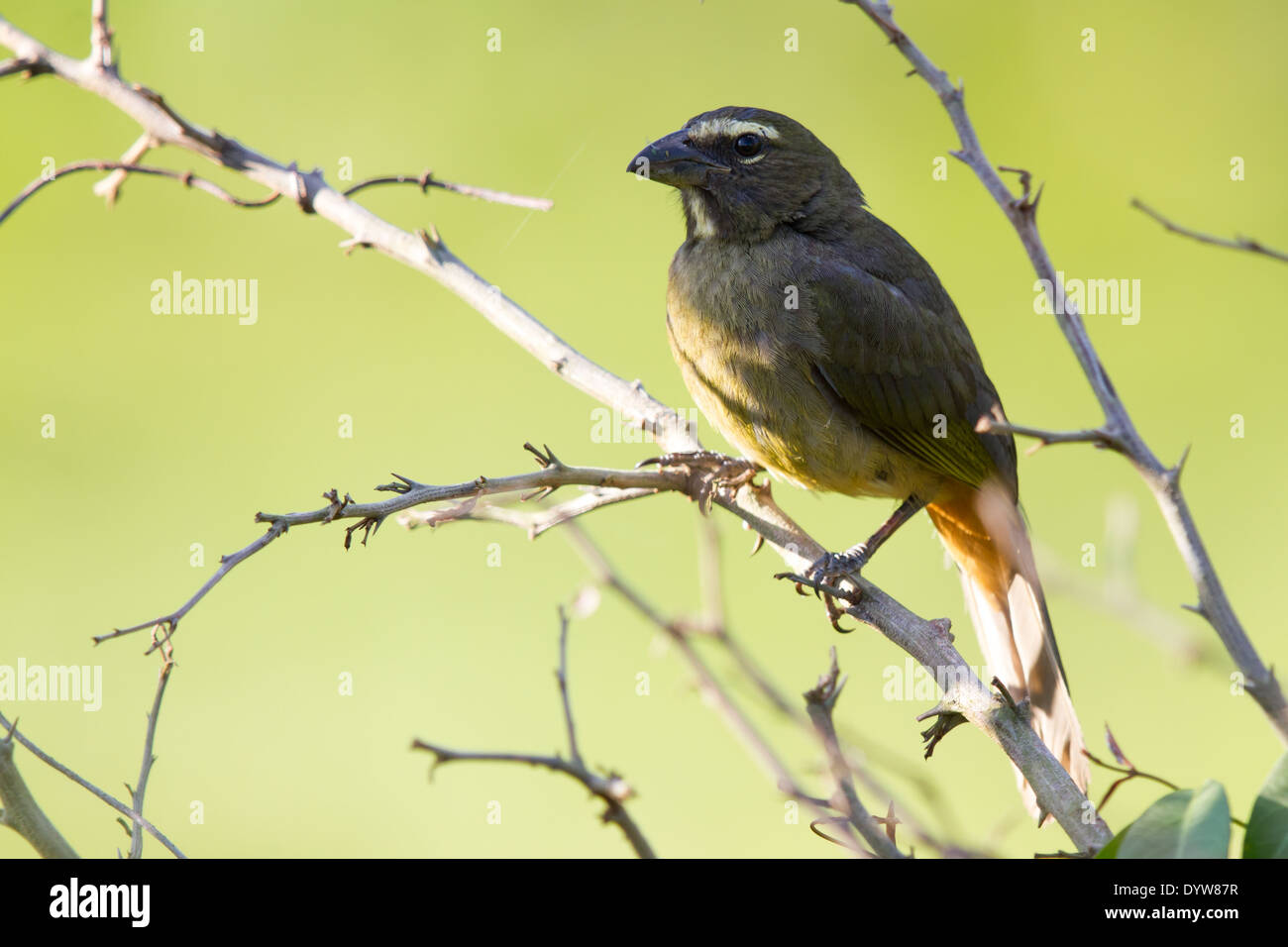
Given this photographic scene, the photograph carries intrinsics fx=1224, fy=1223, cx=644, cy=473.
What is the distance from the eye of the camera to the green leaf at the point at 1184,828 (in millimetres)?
1221

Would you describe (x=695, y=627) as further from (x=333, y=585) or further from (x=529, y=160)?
(x=529, y=160)

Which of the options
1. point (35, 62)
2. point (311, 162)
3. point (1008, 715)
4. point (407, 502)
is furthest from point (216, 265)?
point (1008, 715)

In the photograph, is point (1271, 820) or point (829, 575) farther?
point (829, 575)

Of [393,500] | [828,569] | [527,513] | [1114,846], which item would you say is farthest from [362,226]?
[1114,846]

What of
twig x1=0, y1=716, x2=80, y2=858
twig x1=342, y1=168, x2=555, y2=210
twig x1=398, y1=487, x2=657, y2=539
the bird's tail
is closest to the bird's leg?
the bird's tail

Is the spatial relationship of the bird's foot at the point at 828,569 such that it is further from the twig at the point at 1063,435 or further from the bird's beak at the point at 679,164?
the bird's beak at the point at 679,164

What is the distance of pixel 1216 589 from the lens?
1267 mm

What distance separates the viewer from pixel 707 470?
292 centimetres

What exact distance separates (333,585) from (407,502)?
13.7 ft

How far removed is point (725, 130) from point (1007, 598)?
5.06 feet

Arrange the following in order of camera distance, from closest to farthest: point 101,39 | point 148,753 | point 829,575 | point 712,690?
point 148,753
point 712,690
point 101,39
point 829,575

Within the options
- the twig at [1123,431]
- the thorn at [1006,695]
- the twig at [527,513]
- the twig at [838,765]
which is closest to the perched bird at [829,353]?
the twig at [527,513]

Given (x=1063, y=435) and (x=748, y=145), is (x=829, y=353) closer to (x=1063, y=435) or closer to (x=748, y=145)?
(x=748, y=145)

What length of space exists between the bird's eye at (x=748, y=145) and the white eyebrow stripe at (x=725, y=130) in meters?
0.01
